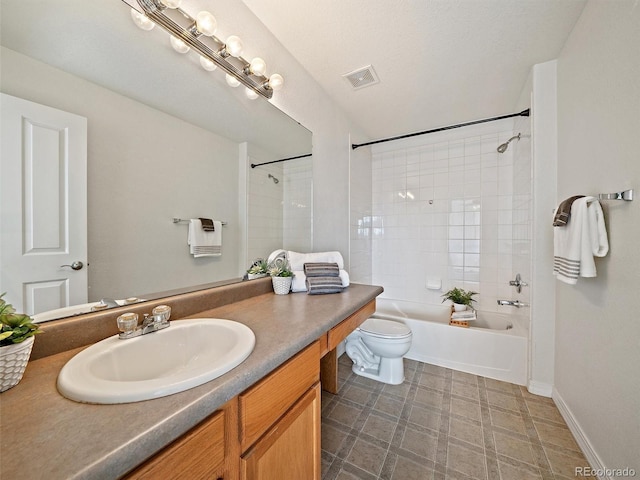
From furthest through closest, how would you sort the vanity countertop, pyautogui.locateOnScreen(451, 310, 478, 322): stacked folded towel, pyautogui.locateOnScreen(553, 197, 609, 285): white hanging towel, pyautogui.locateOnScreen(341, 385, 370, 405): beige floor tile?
pyautogui.locateOnScreen(451, 310, 478, 322): stacked folded towel, pyautogui.locateOnScreen(341, 385, 370, 405): beige floor tile, pyautogui.locateOnScreen(553, 197, 609, 285): white hanging towel, the vanity countertop

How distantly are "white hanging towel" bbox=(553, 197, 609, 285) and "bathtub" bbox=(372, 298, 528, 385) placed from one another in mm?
912

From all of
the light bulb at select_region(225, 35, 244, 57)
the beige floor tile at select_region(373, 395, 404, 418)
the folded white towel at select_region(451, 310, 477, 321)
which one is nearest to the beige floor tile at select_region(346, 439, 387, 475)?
the beige floor tile at select_region(373, 395, 404, 418)

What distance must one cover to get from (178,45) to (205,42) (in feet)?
0.40

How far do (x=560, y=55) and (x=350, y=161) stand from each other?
161cm

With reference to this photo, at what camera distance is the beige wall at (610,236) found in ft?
3.16

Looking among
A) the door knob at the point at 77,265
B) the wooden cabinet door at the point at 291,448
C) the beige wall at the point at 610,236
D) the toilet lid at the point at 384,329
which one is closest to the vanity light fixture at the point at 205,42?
the door knob at the point at 77,265

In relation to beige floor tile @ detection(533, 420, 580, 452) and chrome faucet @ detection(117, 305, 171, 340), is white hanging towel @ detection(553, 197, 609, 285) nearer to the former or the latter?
beige floor tile @ detection(533, 420, 580, 452)

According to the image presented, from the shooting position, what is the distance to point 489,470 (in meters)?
1.19

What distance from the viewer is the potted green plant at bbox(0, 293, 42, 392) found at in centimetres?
52

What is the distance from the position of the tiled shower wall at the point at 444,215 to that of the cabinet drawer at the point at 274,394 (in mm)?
2111

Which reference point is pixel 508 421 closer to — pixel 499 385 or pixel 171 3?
pixel 499 385

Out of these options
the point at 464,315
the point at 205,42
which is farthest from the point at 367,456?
the point at 205,42

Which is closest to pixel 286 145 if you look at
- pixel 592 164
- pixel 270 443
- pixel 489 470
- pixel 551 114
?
pixel 270 443

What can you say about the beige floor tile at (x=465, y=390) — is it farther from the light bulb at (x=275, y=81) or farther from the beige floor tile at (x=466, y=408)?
the light bulb at (x=275, y=81)
